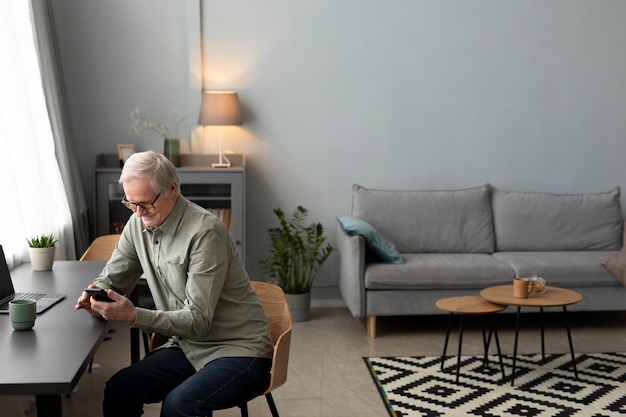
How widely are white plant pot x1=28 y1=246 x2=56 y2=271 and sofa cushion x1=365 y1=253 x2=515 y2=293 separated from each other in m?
2.06

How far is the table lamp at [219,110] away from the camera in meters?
5.31

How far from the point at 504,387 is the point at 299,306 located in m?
1.70

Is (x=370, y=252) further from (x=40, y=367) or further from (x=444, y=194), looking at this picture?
(x=40, y=367)

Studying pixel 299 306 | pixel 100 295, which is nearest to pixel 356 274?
pixel 299 306

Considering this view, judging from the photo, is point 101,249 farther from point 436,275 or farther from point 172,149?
point 436,275

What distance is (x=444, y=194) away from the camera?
557cm

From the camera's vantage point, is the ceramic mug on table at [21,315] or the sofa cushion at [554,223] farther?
A: the sofa cushion at [554,223]

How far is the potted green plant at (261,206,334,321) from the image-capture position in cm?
541

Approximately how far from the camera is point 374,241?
198 inches

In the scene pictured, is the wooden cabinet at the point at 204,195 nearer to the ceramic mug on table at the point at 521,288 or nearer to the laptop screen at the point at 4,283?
the ceramic mug on table at the point at 521,288

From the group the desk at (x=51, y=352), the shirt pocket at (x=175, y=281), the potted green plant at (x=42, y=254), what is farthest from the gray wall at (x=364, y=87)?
the shirt pocket at (x=175, y=281)

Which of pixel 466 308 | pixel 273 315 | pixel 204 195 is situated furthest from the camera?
pixel 204 195

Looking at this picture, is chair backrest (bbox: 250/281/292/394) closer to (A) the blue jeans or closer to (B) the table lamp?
(A) the blue jeans

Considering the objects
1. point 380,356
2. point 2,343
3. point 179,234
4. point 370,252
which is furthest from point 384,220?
→ point 2,343
